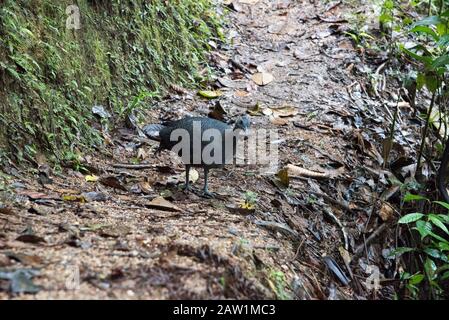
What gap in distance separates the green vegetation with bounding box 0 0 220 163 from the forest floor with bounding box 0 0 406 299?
1.03ft

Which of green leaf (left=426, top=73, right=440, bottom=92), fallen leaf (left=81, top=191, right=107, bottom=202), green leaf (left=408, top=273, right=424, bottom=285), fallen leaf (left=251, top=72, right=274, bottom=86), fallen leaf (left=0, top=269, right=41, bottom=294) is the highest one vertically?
fallen leaf (left=251, top=72, right=274, bottom=86)

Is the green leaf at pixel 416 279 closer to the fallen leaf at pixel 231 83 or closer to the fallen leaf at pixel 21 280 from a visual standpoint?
the fallen leaf at pixel 21 280

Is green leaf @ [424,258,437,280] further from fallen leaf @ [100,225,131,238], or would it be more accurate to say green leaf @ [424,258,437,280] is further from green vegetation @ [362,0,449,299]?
fallen leaf @ [100,225,131,238]

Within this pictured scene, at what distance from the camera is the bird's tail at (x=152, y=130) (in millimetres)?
5363

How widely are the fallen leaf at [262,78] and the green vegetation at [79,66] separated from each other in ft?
2.64

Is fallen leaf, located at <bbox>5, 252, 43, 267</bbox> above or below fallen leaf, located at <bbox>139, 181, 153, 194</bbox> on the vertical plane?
below

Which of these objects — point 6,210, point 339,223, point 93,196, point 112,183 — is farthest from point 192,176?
point 6,210

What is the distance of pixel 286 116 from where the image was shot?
6.90 metres

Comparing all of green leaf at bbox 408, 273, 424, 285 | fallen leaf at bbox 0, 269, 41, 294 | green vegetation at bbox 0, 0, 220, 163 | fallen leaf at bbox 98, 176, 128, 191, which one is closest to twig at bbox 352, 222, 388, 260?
green leaf at bbox 408, 273, 424, 285

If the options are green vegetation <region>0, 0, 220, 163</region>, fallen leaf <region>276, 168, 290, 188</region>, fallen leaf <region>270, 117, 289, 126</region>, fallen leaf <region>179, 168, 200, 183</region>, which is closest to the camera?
green vegetation <region>0, 0, 220, 163</region>

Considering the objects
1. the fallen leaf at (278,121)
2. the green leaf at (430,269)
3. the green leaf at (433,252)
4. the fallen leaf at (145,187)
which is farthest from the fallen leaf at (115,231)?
the fallen leaf at (278,121)

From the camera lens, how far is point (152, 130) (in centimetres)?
539

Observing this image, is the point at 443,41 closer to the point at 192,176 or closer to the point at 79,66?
the point at 192,176

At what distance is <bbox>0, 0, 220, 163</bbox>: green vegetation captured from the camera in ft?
14.6
